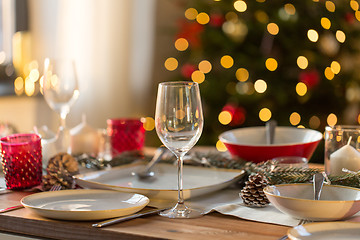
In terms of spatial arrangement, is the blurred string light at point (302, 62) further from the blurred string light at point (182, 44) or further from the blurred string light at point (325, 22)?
the blurred string light at point (182, 44)

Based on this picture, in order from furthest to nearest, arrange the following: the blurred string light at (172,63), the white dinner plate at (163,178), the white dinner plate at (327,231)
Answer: the blurred string light at (172,63) → the white dinner plate at (163,178) → the white dinner plate at (327,231)

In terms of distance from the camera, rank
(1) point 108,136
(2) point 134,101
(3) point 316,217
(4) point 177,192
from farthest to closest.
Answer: (2) point 134,101
(1) point 108,136
(4) point 177,192
(3) point 316,217

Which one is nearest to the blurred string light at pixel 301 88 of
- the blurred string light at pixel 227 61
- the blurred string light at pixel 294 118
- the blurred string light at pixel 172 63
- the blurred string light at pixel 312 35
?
the blurred string light at pixel 294 118

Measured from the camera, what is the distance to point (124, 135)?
1.61m

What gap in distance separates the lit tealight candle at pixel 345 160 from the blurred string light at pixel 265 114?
190 centimetres

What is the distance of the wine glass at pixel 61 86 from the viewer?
147cm

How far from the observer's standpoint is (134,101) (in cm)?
368

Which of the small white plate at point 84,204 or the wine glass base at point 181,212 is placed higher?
the small white plate at point 84,204

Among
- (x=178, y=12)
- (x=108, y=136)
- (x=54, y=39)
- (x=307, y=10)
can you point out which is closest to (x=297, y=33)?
(x=307, y=10)

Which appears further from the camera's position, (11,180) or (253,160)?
(253,160)

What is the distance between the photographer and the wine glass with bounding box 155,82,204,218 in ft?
3.17

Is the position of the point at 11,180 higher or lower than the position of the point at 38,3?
lower

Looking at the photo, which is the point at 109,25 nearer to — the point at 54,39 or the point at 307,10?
the point at 54,39

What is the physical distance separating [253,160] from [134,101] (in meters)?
2.38
